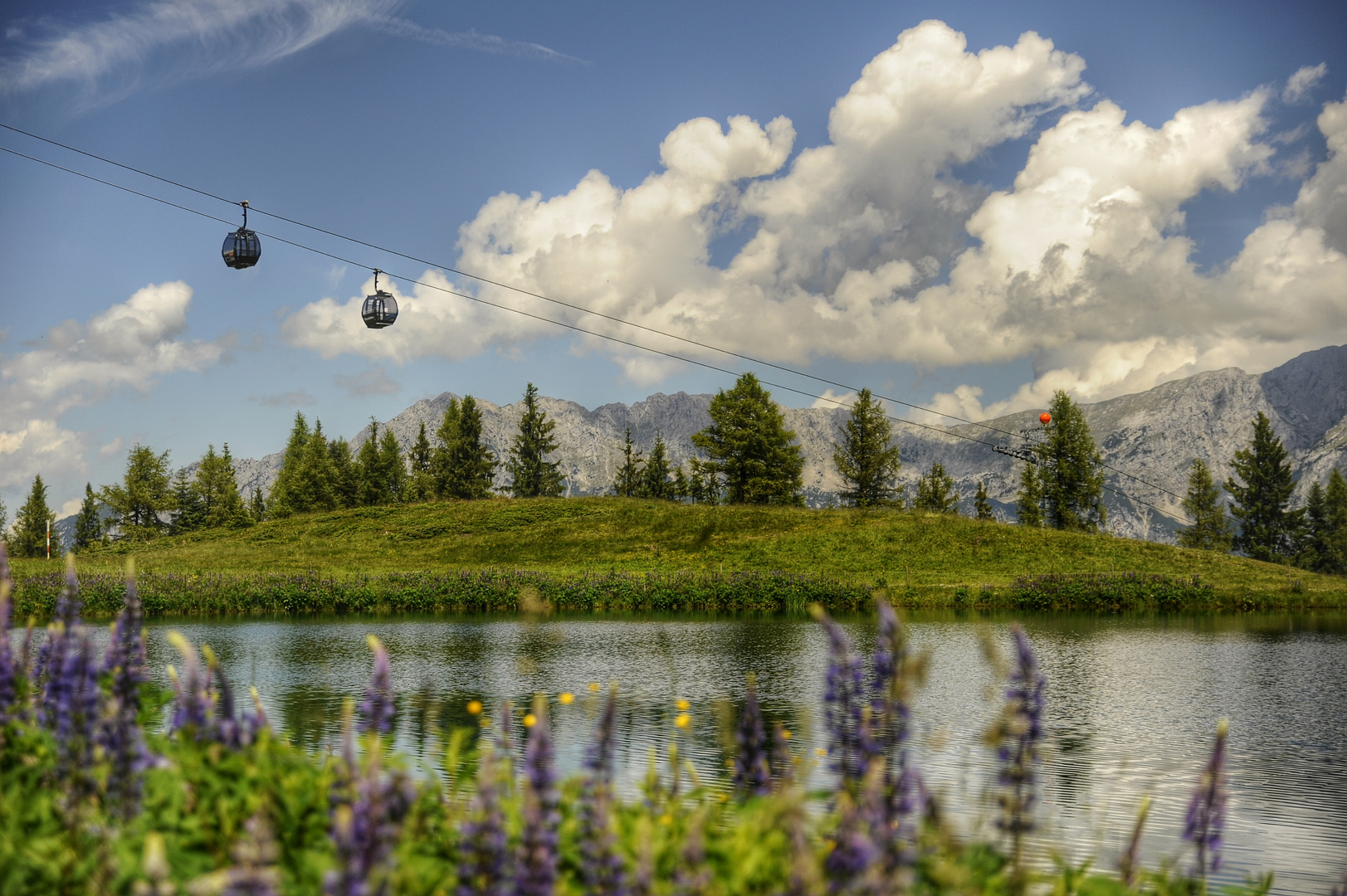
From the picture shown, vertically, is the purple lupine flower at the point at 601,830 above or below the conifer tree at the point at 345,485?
below

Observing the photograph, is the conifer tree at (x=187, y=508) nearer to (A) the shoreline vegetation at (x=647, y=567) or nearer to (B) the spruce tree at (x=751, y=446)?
(A) the shoreline vegetation at (x=647, y=567)

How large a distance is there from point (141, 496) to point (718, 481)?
55914 millimetres

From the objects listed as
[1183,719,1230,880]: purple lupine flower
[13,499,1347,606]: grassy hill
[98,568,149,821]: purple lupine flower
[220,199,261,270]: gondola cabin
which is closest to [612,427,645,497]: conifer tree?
[13,499,1347,606]: grassy hill

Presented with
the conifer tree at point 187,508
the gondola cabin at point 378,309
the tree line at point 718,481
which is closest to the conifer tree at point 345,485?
the tree line at point 718,481

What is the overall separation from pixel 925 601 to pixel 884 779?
1387 inches

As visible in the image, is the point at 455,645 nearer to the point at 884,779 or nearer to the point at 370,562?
the point at 884,779

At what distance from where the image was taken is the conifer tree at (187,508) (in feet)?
313

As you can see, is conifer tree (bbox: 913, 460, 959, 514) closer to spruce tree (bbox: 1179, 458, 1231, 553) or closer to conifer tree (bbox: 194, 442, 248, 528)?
spruce tree (bbox: 1179, 458, 1231, 553)

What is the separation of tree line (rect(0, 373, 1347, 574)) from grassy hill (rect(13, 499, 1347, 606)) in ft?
41.9

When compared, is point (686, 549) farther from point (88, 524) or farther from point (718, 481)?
point (88, 524)

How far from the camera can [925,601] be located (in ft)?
125

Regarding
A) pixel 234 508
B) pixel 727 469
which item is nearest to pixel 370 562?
pixel 727 469

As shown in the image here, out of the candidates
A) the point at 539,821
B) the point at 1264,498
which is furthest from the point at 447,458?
the point at 539,821

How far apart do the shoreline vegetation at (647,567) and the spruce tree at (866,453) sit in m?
14.6
